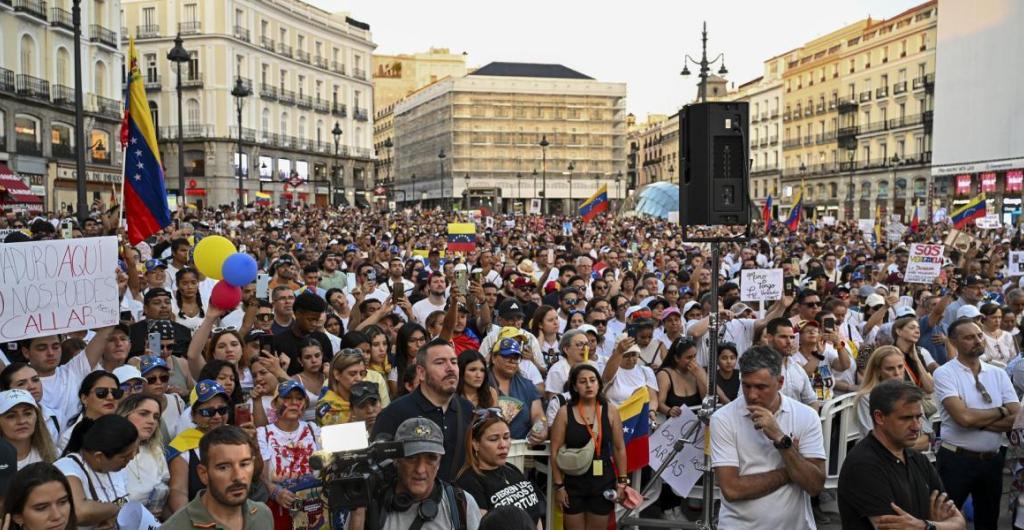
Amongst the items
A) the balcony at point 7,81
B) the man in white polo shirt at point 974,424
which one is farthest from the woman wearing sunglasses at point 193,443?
the balcony at point 7,81

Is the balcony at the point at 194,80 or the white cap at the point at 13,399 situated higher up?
the balcony at the point at 194,80

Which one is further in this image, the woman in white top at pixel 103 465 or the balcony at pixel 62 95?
the balcony at pixel 62 95

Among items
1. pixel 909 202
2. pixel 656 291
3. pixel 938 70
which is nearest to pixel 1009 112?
pixel 938 70

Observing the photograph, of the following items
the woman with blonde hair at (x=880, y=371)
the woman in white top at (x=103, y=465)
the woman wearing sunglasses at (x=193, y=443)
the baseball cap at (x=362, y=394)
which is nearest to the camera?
the woman in white top at (x=103, y=465)

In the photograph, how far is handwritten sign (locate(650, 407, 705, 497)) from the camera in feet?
21.9

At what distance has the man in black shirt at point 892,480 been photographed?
12.4 ft

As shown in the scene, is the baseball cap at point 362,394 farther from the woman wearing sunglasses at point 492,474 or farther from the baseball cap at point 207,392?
the woman wearing sunglasses at point 492,474

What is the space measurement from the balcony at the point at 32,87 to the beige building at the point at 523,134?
56.5 m

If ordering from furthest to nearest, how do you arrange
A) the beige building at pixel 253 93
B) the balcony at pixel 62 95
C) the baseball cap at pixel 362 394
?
the beige building at pixel 253 93 → the balcony at pixel 62 95 → the baseball cap at pixel 362 394

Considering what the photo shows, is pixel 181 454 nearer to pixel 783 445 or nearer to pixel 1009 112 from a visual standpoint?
pixel 783 445

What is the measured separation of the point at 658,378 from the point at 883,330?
282cm

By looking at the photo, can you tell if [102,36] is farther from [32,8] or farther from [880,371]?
[880,371]

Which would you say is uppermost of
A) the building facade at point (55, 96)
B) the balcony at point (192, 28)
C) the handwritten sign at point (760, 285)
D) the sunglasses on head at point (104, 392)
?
the balcony at point (192, 28)

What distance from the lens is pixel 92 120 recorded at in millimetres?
41531
